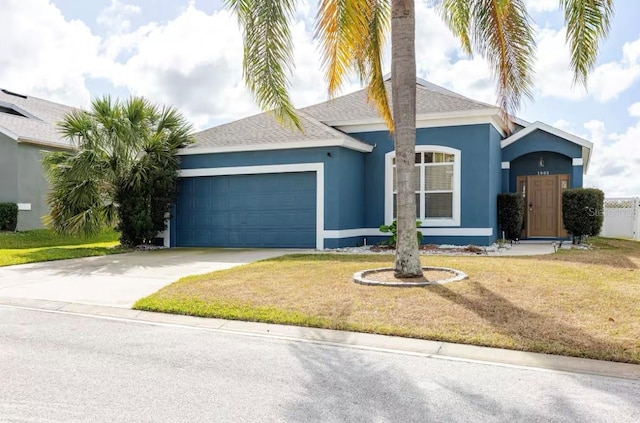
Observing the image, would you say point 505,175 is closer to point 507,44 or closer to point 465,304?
point 507,44

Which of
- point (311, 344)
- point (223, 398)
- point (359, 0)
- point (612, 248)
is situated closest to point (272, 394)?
point (223, 398)

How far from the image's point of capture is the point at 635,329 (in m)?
5.93

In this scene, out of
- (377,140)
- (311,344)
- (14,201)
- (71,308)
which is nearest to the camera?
(311,344)

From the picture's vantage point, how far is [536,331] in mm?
5922

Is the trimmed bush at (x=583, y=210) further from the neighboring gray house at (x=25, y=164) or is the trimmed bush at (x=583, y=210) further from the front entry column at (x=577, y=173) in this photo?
the neighboring gray house at (x=25, y=164)

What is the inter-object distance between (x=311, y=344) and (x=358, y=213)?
10.4 metres

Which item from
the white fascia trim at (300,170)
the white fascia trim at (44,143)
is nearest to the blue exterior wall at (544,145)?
the white fascia trim at (300,170)

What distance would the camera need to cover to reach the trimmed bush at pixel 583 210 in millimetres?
15539

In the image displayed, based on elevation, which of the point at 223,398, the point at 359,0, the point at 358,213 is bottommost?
the point at 223,398

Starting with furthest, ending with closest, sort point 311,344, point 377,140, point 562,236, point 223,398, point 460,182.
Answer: point 562,236 < point 377,140 < point 460,182 < point 311,344 < point 223,398

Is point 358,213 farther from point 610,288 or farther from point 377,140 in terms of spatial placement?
point 610,288

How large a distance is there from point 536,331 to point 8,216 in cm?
1946

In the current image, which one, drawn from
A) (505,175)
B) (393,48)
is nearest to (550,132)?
(505,175)

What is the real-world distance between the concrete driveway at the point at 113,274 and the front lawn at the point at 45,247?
30.0 inches
